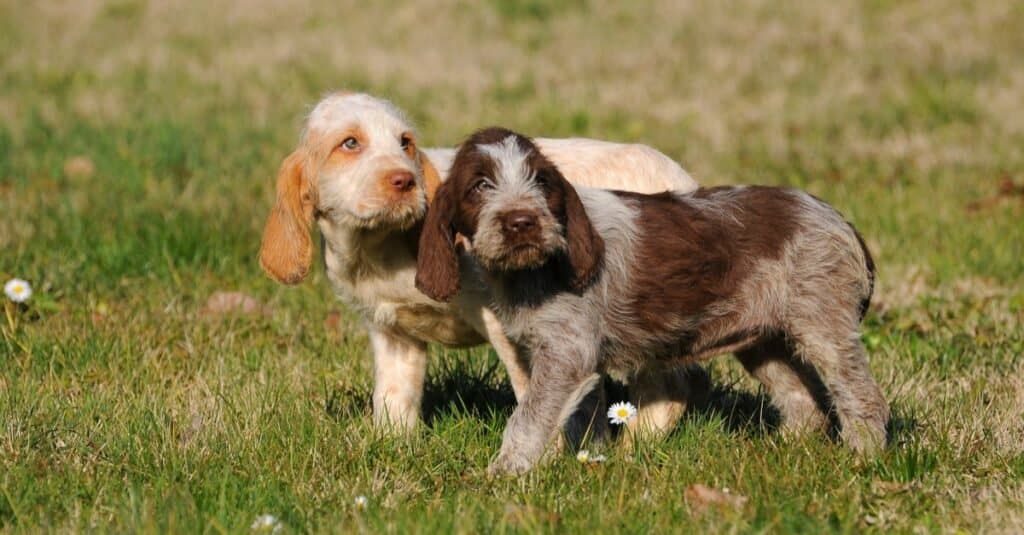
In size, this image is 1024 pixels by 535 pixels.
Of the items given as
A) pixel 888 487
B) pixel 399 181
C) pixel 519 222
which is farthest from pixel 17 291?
pixel 888 487

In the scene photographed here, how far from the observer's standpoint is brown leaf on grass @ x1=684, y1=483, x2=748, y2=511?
4.71 meters

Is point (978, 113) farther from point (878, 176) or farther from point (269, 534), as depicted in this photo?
point (269, 534)

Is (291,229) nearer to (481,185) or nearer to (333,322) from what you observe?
(481,185)

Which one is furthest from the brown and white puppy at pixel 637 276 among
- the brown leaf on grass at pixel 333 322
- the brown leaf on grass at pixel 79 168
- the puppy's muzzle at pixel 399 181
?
the brown leaf on grass at pixel 79 168

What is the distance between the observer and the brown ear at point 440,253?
5199 mm

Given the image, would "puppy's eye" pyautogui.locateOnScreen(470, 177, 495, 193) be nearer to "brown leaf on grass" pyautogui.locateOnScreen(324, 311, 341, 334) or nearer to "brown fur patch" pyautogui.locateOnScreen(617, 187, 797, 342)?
"brown fur patch" pyautogui.locateOnScreen(617, 187, 797, 342)

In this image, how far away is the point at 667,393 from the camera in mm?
6387

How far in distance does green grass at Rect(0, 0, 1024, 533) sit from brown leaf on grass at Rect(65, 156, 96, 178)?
0.06 meters

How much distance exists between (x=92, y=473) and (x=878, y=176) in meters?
8.17

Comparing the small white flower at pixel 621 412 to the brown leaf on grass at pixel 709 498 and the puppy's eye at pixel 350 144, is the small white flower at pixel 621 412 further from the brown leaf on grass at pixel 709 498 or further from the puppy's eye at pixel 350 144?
the puppy's eye at pixel 350 144

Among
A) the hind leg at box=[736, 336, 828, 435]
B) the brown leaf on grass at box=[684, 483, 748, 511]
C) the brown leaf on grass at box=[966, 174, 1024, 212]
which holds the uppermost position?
the brown leaf on grass at box=[684, 483, 748, 511]

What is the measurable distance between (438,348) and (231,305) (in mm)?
1338

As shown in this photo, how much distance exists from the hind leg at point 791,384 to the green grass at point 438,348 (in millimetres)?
168

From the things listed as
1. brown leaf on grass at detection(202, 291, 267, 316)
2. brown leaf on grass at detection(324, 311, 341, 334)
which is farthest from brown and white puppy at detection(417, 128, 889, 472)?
brown leaf on grass at detection(202, 291, 267, 316)
